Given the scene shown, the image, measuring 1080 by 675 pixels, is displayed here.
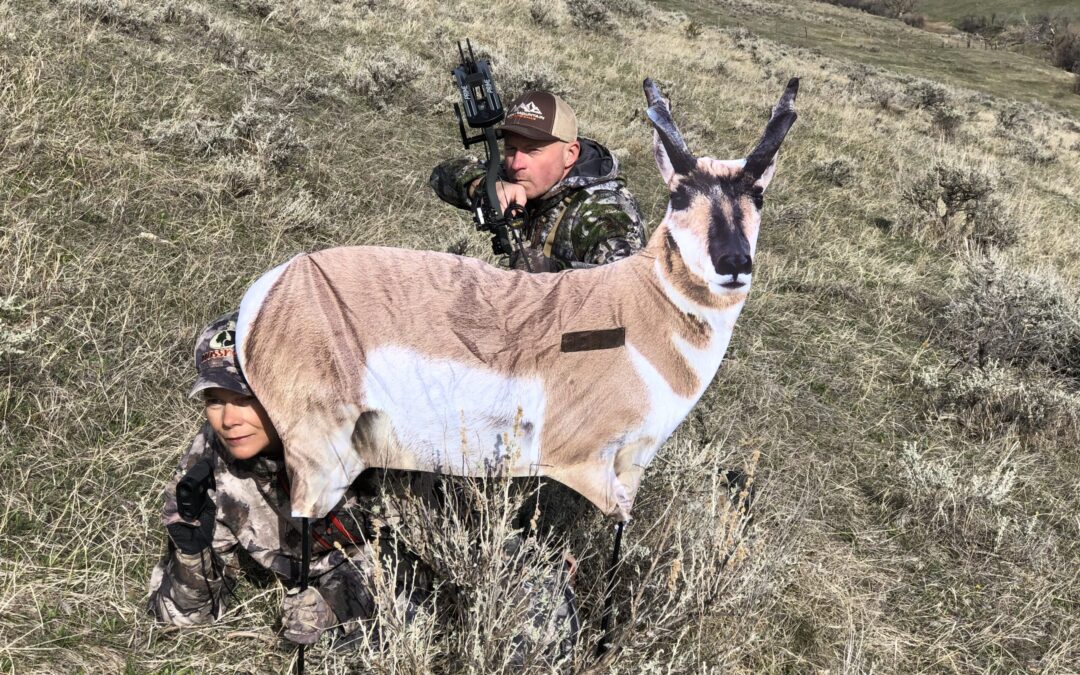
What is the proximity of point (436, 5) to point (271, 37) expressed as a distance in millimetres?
5319

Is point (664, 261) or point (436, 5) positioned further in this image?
point (436, 5)

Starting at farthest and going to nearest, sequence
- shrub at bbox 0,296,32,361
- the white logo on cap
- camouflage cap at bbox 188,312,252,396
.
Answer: shrub at bbox 0,296,32,361, the white logo on cap, camouflage cap at bbox 188,312,252,396

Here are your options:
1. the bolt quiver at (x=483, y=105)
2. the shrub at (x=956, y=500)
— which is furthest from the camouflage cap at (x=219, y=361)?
the shrub at (x=956, y=500)

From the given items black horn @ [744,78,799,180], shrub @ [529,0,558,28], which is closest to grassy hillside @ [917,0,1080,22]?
shrub @ [529,0,558,28]

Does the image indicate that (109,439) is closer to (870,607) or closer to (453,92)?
(870,607)

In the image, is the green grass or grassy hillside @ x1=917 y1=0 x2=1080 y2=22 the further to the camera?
grassy hillside @ x1=917 y1=0 x2=1080 y2=22

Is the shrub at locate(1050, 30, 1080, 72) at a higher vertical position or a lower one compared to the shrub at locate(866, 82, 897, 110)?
higher

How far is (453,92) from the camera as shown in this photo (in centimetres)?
878

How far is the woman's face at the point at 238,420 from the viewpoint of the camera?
185cm

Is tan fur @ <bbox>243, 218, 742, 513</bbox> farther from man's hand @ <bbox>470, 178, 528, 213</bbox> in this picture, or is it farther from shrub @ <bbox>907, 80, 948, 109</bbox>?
shrub @ <bbox>907, 80, 948, 109</bbox>

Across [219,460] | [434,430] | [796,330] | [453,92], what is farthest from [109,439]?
[453,92]

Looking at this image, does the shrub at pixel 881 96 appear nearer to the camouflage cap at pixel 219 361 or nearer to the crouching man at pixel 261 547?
the crouching man at pixel 261 547

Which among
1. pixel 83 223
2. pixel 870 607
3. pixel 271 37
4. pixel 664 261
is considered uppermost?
pixel 271 37

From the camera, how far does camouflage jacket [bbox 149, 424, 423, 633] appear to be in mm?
2178
